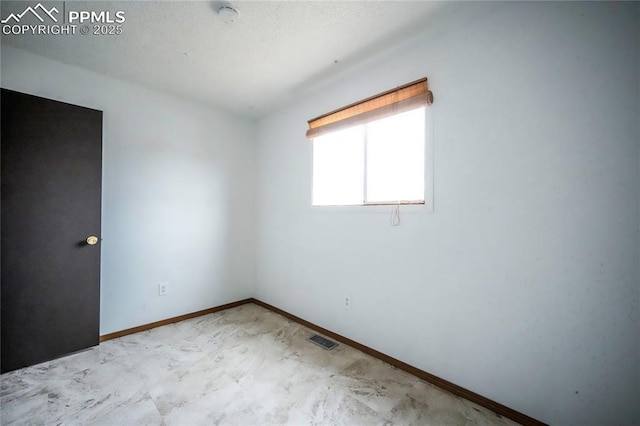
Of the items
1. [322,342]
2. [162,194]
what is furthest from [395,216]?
[162,194]

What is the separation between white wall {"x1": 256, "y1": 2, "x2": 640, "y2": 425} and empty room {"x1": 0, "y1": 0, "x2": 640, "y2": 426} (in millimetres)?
11

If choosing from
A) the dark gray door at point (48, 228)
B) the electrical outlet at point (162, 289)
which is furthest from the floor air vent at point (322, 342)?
the dark gray door at point (48, 228)

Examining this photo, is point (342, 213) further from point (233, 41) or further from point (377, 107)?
point (233, 41)

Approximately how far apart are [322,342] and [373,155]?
1.83m

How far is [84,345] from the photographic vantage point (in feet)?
7.27

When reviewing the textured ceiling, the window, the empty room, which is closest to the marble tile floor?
the empty room

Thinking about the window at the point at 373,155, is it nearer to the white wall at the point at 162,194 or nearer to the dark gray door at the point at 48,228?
the white wall at the point at 162,194

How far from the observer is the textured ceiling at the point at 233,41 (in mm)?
1640

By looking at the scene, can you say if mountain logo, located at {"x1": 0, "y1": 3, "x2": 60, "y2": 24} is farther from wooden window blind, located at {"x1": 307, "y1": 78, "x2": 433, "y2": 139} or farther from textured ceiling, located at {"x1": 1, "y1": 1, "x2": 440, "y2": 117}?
wooden window blind, located at {"x1": 307, "y1": 78, "x2": 433, "y2": 139}

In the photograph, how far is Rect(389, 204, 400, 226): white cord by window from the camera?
207cm

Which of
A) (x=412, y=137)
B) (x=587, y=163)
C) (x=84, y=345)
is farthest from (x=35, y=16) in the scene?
(x=587, y=163)

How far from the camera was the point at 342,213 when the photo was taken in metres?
2.48

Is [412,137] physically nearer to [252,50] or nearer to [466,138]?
[466,138]

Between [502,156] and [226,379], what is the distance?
2.43 metres
